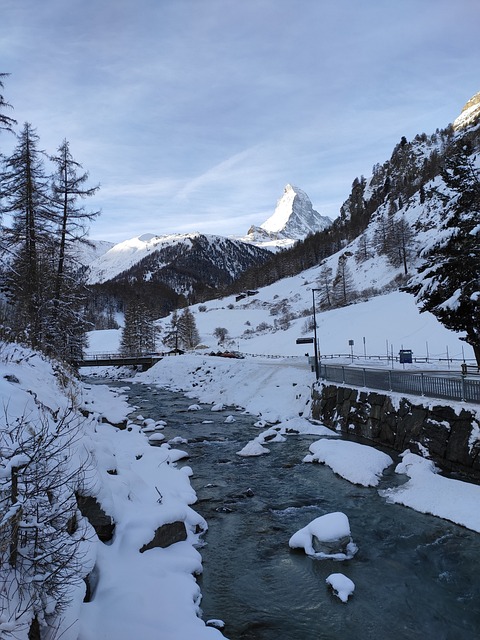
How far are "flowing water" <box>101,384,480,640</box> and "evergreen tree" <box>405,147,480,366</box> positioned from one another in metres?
8.00

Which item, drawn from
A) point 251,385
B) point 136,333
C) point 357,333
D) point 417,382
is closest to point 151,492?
point 417,382

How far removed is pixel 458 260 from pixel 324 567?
13999 mm

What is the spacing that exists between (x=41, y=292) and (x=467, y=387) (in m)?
21.1

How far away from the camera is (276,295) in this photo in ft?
428

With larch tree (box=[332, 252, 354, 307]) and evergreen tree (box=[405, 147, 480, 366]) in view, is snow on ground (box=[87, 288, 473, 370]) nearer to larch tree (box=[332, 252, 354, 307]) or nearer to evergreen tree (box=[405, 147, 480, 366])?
larch tree (box=[332, 252, 354, 307])

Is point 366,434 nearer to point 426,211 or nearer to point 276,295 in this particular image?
point 426,211

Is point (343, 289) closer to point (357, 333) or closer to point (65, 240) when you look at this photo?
point (357, 333)

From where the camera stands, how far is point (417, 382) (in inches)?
634

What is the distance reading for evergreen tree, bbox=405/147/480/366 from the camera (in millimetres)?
16703

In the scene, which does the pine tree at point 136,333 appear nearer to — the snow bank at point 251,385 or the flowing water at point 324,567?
the snow bank at point 251,385

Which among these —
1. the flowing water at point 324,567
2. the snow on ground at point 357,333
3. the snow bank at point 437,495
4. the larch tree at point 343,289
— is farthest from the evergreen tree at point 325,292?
the flowing water at point 324,567

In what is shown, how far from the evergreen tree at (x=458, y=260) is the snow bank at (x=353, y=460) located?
6938mm

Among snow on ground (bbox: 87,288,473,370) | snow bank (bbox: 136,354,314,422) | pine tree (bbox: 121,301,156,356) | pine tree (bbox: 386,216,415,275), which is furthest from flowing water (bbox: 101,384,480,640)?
pine tree (bbox: 386,216,415,275)

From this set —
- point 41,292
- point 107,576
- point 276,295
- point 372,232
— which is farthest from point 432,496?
point 276,295
